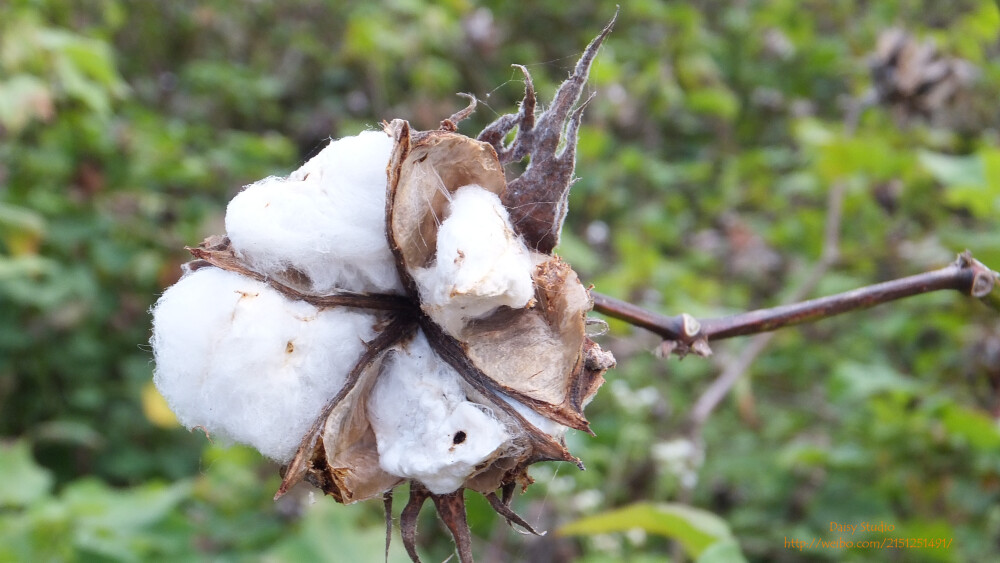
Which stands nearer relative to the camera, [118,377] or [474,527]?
[474,527]

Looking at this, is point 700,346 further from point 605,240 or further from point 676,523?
point 605,240

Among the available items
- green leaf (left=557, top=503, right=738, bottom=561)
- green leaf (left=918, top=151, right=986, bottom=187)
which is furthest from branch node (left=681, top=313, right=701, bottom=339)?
green leaf (left=918, top=151, right=986, bottom=187)

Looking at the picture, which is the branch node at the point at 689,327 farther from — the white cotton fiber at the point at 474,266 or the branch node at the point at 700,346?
the white cotton fiber at the point at 474,266

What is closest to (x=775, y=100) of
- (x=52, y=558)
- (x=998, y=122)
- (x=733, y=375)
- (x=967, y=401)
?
(x=998, y=122)

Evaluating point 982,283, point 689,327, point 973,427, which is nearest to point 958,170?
point 973,427

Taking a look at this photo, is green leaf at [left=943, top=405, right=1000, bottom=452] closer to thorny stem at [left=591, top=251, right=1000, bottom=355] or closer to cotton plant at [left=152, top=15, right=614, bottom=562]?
thorny stem at [left=591, top=251, right=1000, bottom=355]

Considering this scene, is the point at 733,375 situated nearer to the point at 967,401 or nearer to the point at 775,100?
the point at 967,401

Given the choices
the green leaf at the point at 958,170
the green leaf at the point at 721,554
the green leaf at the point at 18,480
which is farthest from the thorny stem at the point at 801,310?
the green leaf at the point at 18,480
